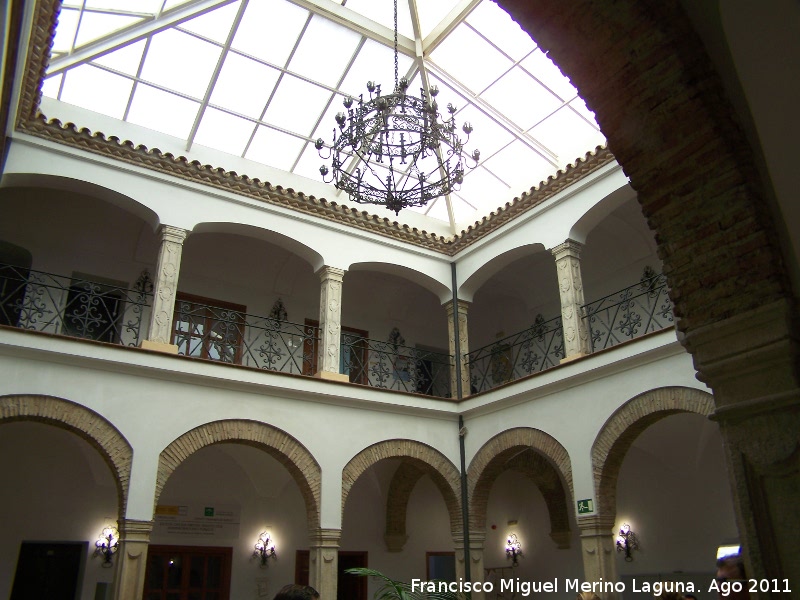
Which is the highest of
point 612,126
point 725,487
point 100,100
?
point 100,100

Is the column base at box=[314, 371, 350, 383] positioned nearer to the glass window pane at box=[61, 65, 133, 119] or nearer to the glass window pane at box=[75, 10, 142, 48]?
the glass window pane at box=[61, 65, 133, 119]

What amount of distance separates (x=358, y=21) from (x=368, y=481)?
26.9 ft

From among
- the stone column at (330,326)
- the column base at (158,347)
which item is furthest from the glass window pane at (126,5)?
the column base at (158,347)

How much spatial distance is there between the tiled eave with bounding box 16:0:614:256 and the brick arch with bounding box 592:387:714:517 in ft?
11.3

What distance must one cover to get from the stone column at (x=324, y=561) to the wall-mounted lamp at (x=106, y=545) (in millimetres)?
3154

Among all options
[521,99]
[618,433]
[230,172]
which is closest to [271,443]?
[230,172]

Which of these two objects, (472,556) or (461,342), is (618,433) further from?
(461,342)

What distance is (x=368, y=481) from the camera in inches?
519

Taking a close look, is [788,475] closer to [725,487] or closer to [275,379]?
[275,379]

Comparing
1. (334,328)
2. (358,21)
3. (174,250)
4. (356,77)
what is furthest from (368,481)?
(358,21)

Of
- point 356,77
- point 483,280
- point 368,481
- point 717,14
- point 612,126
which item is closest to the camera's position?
point 717,14

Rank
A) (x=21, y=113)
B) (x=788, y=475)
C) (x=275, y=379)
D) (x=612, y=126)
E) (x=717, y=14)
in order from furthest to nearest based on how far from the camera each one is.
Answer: (x=275, y=379) → (x=21, y=113) → (x=612, y=126) → (x=717, y=14) → (x=788, y=475)

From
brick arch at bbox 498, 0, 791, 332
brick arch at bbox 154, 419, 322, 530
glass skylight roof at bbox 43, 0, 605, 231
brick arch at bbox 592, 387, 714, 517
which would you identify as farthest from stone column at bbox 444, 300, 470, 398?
brick arch at bbox 498, 0, 791, 332

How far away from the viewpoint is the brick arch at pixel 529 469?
966 cm
